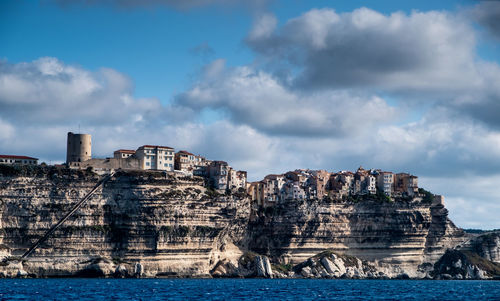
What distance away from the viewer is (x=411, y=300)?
2749 inches

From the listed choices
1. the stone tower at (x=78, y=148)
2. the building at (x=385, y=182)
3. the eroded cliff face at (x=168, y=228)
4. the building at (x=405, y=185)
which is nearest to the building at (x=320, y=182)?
the eroded cliff face at (x=168, y=228)

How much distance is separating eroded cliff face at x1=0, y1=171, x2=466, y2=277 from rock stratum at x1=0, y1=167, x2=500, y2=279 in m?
0.15

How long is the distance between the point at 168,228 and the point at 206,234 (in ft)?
21.8

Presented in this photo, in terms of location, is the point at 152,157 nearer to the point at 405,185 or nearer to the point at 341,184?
the point at 341,184

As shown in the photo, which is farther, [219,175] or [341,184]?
[341,184]

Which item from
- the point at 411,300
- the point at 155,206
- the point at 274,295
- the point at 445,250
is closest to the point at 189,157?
the point at 155,206

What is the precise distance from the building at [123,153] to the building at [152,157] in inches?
43.7

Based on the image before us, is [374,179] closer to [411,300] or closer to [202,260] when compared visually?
[202,260]

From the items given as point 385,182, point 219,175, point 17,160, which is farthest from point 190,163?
point 385,182

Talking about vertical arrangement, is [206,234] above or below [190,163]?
below

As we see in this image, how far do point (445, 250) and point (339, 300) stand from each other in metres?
80.0

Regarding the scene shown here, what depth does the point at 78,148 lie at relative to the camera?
122m

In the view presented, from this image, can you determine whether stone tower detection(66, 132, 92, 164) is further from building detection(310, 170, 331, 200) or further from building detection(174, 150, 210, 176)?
building detection(310, 170, 331, 200)

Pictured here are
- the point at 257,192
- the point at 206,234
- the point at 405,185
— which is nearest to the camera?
the point at 206,234
